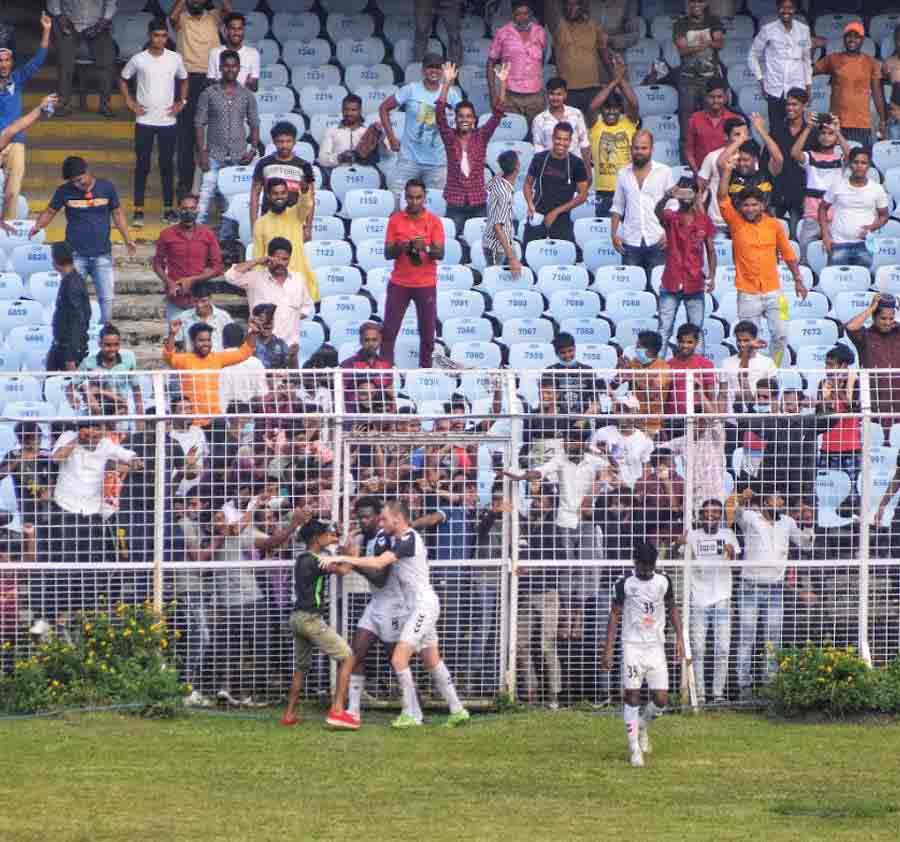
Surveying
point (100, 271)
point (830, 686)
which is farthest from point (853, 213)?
point (100, 271)

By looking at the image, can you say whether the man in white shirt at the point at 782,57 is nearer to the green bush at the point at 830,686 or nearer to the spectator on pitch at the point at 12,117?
the spectator on pitch at the point at 12,117

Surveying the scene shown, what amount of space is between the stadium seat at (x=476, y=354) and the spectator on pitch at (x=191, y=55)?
4.65 m

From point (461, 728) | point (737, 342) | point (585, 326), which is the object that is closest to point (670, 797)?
point (461, 728)

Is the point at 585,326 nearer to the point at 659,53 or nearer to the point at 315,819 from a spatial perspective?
the point at 659,53

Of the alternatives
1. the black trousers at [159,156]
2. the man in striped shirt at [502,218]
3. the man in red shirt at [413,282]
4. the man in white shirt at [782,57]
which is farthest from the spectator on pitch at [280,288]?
the man in white shirt at [782,57]

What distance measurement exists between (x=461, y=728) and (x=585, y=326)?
5.75 meters

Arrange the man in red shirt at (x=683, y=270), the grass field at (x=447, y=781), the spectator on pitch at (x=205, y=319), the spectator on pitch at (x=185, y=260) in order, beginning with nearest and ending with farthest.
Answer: the grass field at (x=447, y=781) < the spectator on pitch at (x=205, y=319) < the spectator on pitch at (x=185, y=260) < the man in red shirt at (x=683, y=270)

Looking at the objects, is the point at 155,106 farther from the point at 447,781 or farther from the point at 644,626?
the point at 447,781

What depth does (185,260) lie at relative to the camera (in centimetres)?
2066

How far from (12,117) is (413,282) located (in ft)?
17.5

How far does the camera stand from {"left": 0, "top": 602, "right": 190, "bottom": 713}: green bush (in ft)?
53.5

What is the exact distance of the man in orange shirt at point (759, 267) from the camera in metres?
20.7

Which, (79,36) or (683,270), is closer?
(683,270)

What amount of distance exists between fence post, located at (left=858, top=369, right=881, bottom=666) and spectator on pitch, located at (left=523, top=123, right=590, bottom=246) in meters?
5.88
